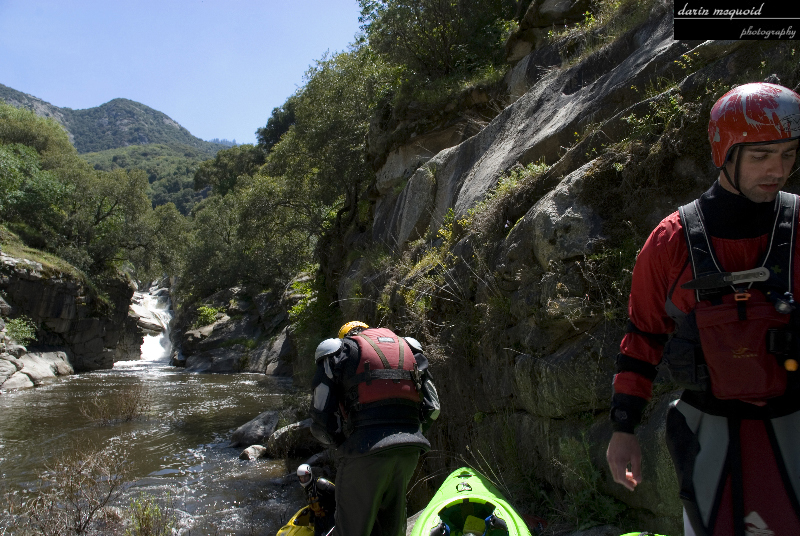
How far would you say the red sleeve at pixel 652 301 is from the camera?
1.77 meters

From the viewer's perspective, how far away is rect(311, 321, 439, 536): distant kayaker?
3350 mm

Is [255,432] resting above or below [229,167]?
below

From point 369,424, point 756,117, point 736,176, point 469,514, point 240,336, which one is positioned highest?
point 756,117

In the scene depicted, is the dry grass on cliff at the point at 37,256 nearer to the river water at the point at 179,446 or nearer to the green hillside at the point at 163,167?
the river water at the point at 179,446

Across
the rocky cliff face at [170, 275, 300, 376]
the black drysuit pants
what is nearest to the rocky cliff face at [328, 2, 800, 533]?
the black drysuit pants

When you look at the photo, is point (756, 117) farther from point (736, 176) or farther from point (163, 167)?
point (163, 167)

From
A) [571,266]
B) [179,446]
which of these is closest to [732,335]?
[571,266]

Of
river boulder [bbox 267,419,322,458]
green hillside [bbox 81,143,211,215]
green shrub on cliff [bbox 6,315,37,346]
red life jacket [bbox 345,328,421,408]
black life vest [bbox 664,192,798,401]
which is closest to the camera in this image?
black life vest [bbox 664,192,798,401]

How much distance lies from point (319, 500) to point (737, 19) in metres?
4.99

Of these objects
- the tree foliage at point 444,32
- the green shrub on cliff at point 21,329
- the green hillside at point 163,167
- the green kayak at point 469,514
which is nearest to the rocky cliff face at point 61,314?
the green shrub on cliff at point 21,329

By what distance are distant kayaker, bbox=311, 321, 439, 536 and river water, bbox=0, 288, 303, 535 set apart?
3485 millimetres

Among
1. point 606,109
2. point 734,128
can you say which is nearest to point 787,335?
point 734,128

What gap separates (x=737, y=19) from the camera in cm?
427
